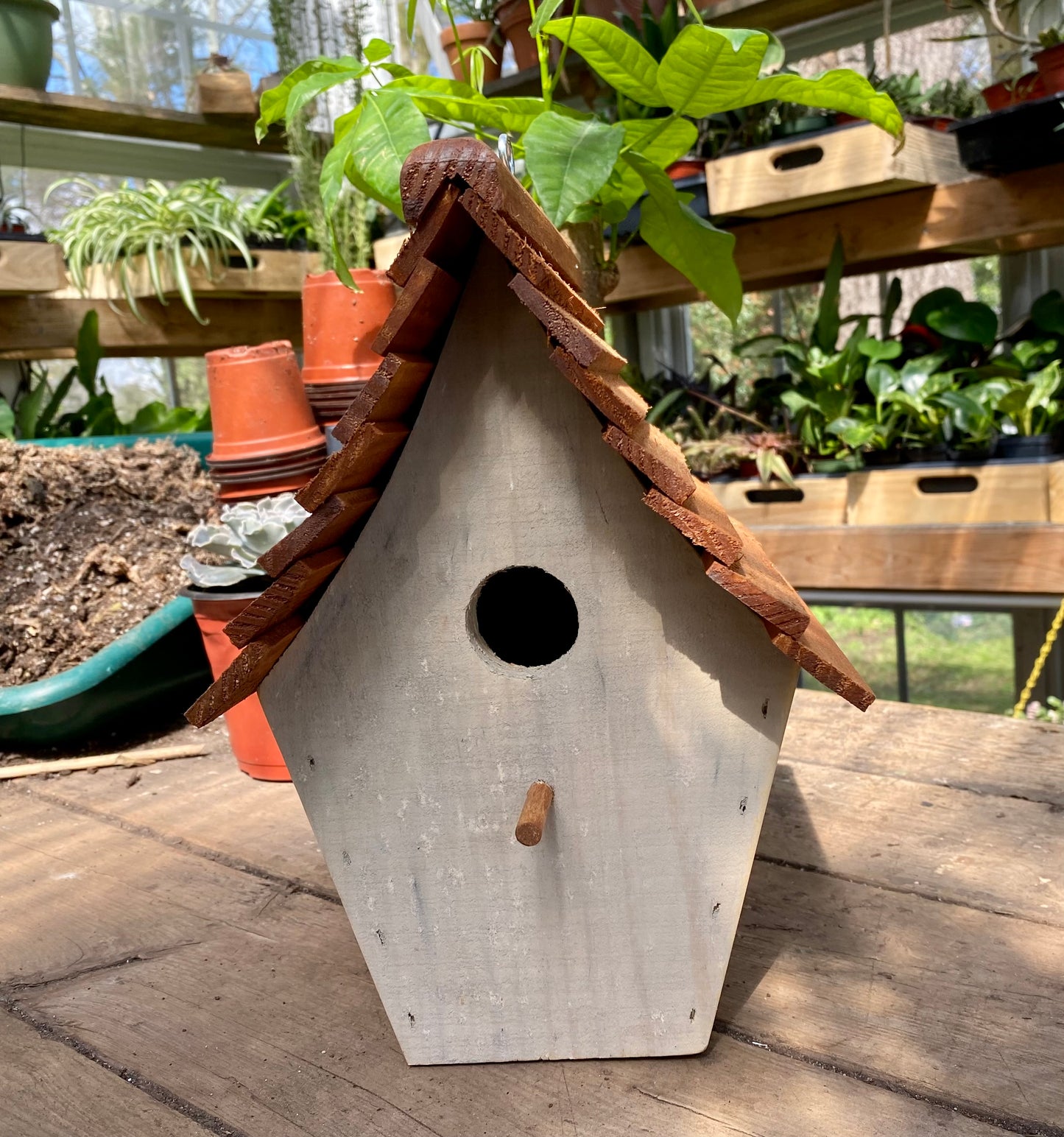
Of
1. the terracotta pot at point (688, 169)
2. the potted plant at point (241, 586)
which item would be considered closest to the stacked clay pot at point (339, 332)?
the potted plant at point (241, 586)

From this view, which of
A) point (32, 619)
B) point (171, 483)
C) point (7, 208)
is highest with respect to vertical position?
point (7, 208)

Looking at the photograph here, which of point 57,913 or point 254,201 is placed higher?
point 254,201

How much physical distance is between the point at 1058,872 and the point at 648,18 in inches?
59.2

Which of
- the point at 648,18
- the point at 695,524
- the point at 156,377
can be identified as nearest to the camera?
the point at 695,524

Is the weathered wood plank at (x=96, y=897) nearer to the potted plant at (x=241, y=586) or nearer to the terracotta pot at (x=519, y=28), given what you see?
the potted plant at (x=241, y=586)

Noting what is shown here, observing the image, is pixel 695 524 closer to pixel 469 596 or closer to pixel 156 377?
pixel 469 596

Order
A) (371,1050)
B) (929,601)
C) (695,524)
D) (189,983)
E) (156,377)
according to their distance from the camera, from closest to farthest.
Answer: (695,524) < (371,1050) < (189,983) < (929,601) < (156,377)

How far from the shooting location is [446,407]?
68 cm

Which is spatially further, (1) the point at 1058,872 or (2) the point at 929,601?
(2) the point at 929,601

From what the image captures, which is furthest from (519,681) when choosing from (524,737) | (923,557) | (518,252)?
(923,557)

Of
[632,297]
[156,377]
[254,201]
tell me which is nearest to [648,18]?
[632,297]

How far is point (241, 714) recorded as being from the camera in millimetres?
1376

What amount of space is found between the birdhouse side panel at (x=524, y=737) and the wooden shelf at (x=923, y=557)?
131 centimetres

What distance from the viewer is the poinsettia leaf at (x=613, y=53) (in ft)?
3.47
